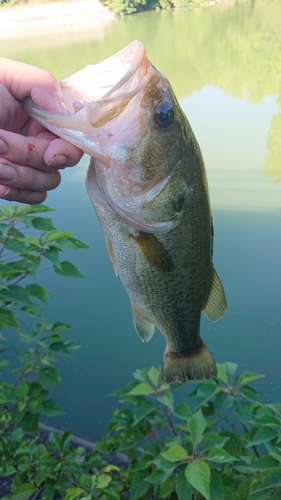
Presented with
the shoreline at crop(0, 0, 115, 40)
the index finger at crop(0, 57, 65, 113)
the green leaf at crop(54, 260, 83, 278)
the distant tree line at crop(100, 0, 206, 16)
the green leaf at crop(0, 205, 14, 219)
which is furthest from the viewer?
the distant tree line at crop(100, 0, 206, 16)

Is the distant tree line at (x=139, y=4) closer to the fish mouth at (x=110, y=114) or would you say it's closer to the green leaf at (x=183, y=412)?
the fish mouth at (x=110, y=114)

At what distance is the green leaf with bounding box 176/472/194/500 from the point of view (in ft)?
4.15

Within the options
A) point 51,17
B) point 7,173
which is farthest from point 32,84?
point 51,17

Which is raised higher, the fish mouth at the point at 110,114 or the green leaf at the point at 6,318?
the fish mouth at the point at 110,114

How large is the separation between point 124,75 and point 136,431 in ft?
4.24

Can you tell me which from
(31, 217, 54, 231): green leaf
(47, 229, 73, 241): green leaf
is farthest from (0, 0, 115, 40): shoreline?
(47, 229, 73, 241): green leaf

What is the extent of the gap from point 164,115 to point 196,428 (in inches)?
37.4

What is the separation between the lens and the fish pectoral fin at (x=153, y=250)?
1.12 metres

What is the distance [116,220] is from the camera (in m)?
1.12

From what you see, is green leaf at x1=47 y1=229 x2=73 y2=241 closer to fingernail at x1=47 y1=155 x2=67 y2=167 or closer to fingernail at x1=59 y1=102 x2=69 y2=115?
fingernail at x1=47 y1=155 x2=67 y2=167

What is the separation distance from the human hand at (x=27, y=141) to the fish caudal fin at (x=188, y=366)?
2.45ft

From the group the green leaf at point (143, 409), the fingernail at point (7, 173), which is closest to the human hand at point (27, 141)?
the fingernail at point (7, 173)

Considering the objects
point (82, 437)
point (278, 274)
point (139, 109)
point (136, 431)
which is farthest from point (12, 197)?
point (278, 274)

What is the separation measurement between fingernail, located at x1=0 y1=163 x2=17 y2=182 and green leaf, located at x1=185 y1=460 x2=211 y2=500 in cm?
101
